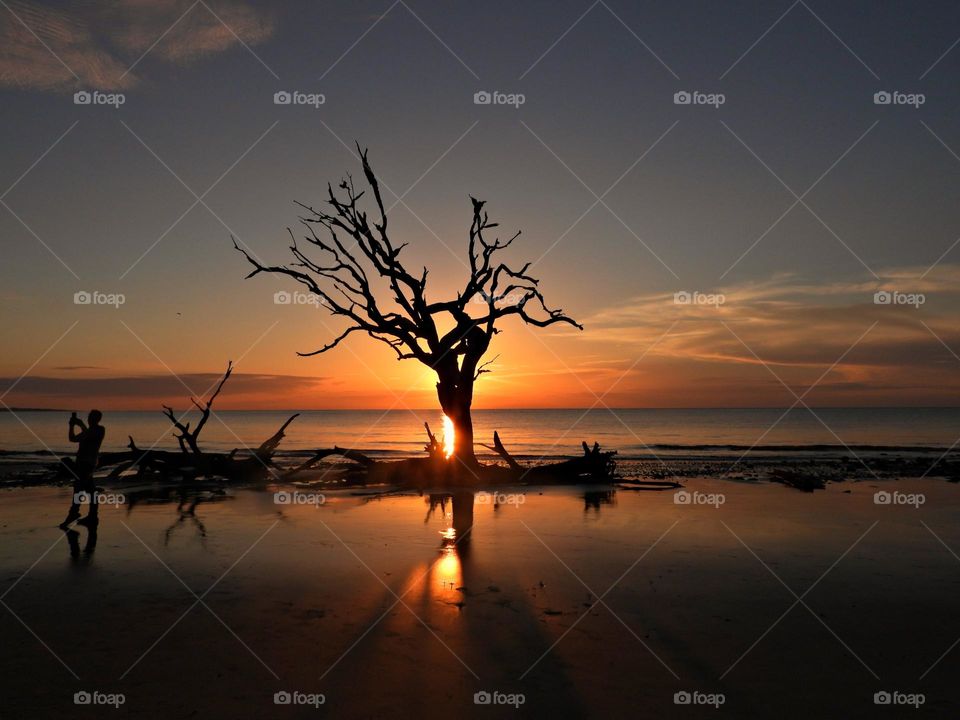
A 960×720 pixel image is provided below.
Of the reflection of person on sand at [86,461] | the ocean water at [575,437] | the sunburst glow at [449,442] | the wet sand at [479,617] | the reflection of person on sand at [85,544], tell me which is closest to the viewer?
the wet sand at [479,617]

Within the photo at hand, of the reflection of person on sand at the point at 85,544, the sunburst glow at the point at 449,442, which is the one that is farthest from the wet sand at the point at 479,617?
the sunburst glow at the point at 449,442

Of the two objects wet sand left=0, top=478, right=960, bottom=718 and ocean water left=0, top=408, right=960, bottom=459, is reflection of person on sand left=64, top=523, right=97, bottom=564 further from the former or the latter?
ocean water left=0, top=408, right=960, bottom=459

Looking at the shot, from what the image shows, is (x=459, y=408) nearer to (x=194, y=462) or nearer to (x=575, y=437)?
(x=194, y=462)

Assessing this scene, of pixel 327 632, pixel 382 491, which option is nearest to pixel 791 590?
pixel 327 632

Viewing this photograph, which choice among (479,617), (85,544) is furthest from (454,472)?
(479,617)

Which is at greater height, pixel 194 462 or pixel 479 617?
pixel 194 462

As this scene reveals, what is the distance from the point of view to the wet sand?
605cm

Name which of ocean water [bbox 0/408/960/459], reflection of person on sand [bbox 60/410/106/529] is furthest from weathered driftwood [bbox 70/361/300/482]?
ocean water [bbox 0/408/960/459]

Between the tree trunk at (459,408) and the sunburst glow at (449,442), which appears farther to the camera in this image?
the sunburst glow at (449,442)

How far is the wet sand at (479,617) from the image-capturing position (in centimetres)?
605

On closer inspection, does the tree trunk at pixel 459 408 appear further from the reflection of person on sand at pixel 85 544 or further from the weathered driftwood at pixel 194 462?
the reflection of person on sand at pixel 85 544

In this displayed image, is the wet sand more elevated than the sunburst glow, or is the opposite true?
the sunburst glow

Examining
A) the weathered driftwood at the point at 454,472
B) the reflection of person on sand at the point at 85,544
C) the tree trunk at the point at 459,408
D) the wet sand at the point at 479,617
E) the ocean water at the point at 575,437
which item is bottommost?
the wet sand at the point at 479,617

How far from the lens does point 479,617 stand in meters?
8.01
